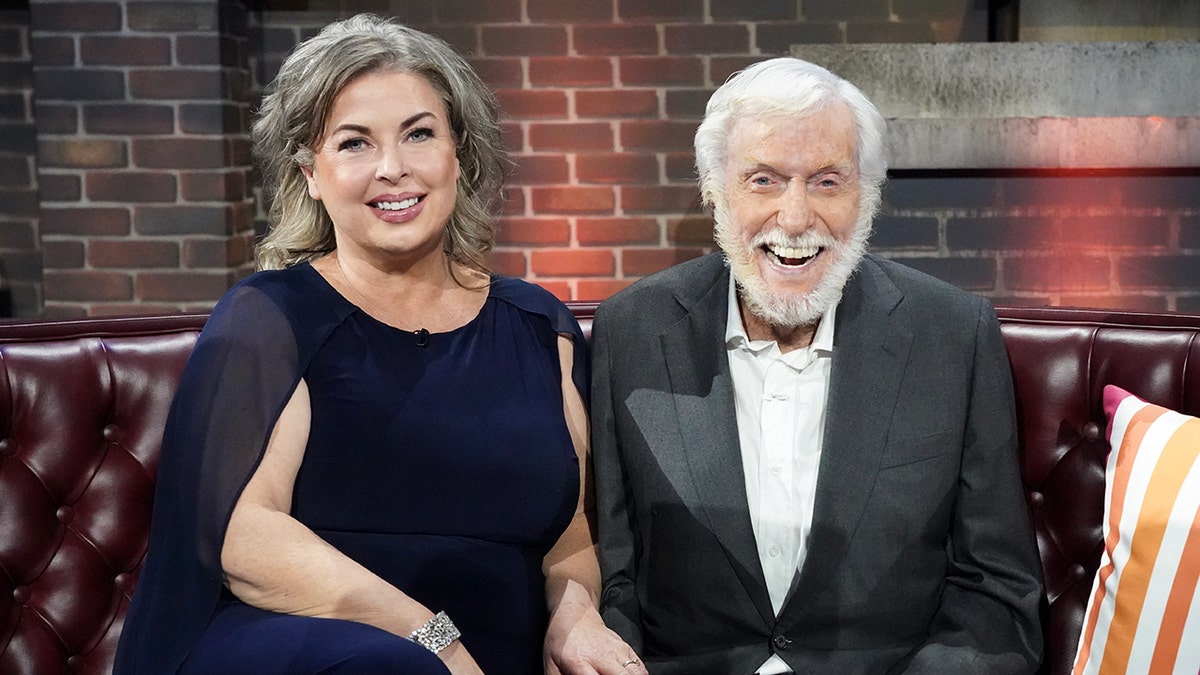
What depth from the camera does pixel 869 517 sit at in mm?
1749

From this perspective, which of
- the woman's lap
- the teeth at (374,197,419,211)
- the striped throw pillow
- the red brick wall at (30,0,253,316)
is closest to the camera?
the woman's lap

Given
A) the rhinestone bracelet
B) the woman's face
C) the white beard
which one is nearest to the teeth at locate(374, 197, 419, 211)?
the woman's face

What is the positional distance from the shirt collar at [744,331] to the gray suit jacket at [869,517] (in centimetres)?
2

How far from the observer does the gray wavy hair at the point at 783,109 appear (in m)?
1.78

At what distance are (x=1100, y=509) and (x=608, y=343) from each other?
0.83 metres

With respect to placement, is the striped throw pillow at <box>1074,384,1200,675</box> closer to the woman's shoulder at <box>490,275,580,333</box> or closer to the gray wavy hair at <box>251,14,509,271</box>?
the woman's shoulder at <box>490,275,580,333</box>

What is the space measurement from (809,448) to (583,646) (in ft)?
1.48

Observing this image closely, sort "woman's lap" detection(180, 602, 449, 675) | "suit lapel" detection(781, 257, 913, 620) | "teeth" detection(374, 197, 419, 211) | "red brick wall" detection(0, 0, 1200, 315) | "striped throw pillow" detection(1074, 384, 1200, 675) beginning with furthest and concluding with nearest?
"red brick wall" detection(0, 0, 1200, 315)
"teeth" detection(374, 197, 419, 211)
"suit lapel" detection(781, 257, 913, 620)
"striped throw pillow" detection(1074, 384, 1200, 675)
"woman's lap" detection(180, 602, 449, 675)

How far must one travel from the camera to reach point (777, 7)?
3406 mm

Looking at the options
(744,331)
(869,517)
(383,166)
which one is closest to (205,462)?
(383,166)

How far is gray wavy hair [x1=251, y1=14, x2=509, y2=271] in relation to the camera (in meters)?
1.84

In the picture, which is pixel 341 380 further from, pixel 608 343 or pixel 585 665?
pixel 585 665

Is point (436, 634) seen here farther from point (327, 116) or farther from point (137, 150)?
point (137, 150)

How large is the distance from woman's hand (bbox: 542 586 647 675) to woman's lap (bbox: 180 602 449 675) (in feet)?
0.80
